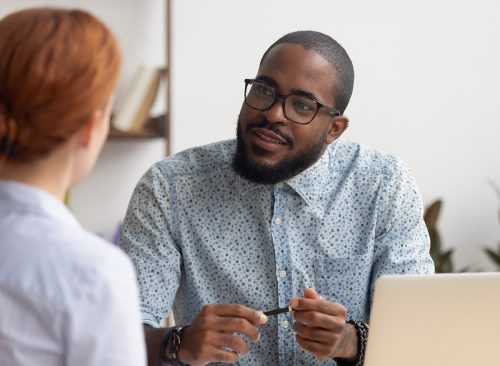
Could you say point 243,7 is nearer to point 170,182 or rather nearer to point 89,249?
point 170,182

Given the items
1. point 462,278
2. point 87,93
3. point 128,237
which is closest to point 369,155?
point 128,237

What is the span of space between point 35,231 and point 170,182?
93 centimetres

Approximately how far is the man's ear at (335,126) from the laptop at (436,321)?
0.66m

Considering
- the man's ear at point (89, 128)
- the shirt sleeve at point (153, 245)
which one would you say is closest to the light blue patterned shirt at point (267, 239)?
the shirt sleeve at point (153, 245)

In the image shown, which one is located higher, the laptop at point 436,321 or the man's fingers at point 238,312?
the laptop at point 436,321

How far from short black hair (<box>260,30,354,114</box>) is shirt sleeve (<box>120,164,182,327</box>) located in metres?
0.35

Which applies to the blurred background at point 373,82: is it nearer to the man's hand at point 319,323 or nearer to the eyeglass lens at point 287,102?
the eyeglass lens at point 287,102

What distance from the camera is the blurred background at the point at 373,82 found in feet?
10.9

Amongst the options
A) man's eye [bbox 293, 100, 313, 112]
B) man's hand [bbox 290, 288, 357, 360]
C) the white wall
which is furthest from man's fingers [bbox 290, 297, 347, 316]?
the white wall

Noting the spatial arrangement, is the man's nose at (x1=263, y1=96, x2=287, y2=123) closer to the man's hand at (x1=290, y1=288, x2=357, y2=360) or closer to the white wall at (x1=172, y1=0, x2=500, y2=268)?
the man's hand at (x1=290, y1=288, x2=357, y2=360)

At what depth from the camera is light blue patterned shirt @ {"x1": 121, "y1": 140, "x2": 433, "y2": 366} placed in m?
1.81

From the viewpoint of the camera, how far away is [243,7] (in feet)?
11.0

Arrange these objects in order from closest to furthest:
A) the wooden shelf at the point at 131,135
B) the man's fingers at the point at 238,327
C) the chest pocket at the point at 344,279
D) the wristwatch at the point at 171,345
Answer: the man's fingers at the point at 238,327, the wristwatch at the point at 171,345, the chest pocket at the point at 344,279, the wooden shelf at the point at 131,135

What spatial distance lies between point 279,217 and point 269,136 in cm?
18
